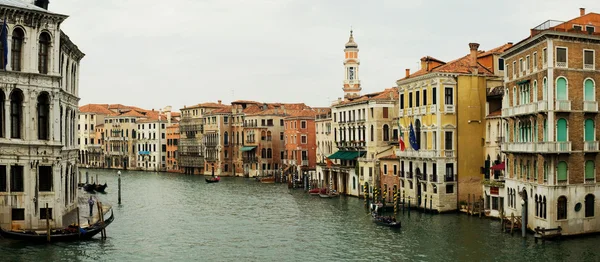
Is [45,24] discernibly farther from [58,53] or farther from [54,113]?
[54,113]

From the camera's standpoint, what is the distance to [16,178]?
26.1m

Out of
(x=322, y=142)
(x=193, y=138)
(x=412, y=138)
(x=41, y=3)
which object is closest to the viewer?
(x=41, y=3)

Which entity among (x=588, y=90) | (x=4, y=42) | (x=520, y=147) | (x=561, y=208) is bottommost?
(x=561, y=208)

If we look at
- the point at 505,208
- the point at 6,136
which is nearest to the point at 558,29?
the point at 505,208

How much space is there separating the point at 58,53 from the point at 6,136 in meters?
3.78

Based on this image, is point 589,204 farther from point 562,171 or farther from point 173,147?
point 173,147

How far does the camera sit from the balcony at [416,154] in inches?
1481

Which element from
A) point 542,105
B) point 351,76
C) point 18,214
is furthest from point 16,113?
point 351,76

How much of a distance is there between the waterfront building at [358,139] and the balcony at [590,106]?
1994 centimetres

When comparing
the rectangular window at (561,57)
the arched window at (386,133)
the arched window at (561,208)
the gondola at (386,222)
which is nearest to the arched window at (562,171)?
the arched window at (561,208)

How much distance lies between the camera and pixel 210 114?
8262 cm

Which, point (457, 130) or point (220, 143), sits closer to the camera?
point (457, 130)

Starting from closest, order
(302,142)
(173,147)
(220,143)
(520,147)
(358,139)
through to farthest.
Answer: (520,147) → (358,139) → (302,142) → (220,143) → (173,147)

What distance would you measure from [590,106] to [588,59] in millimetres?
1888
